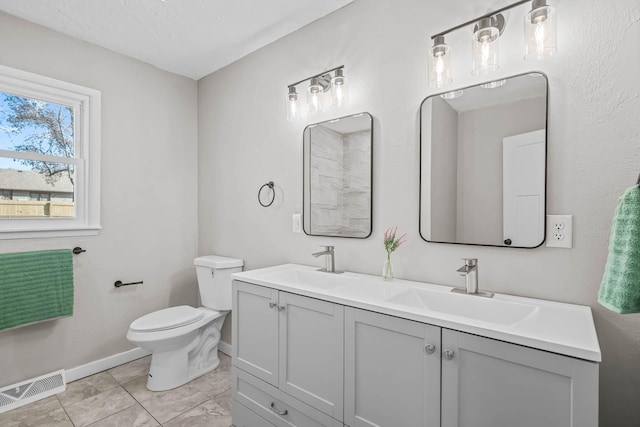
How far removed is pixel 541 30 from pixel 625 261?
95 cm

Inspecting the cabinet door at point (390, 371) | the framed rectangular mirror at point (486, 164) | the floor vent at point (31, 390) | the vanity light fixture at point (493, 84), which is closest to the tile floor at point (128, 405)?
the floor vent at point (31, 390)

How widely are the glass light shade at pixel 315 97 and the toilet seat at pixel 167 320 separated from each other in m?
1.68

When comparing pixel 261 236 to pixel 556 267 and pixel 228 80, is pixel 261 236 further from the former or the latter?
pixel 556 267

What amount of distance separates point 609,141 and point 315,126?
152 cm

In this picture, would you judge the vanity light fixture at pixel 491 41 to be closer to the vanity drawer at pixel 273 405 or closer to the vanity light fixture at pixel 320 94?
the vanity light fixture at pixel 320 94

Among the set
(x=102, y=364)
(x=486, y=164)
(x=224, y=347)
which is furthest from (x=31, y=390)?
(x=486, y=164)

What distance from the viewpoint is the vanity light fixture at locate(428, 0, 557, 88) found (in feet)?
4.27

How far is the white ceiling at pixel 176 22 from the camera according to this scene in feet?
6.71

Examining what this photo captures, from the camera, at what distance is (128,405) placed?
2.12 metres

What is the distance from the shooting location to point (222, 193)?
115 inches

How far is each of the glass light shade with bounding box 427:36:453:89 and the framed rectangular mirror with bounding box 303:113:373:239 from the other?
435 millimetres

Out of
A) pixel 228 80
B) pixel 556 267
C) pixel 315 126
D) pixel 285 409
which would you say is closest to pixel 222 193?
pixel 228 80

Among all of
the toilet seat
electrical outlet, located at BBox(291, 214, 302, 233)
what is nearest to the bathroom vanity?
electrical outlet, located at BBox(291, 214, 302, 233)

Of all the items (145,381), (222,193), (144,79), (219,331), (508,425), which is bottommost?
(145,381)
